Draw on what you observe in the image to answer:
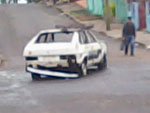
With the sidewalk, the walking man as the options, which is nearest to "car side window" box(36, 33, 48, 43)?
the walking man

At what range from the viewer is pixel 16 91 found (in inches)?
591

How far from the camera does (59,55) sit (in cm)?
1691

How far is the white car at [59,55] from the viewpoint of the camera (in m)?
16.9

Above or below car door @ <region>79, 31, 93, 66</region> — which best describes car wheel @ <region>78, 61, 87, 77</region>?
below

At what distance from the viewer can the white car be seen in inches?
666

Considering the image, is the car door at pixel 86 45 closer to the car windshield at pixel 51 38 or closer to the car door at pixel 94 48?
the car door at pixel 94 48

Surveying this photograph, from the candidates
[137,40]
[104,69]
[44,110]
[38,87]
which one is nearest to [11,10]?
[137,40]

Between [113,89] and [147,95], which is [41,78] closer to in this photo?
[113,89]

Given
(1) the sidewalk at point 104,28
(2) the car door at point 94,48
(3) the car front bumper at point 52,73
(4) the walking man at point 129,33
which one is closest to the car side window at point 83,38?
(2) the car door at point 94,48

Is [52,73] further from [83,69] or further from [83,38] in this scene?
[83,38]

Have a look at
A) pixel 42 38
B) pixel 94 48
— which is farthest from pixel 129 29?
pixel 42 38

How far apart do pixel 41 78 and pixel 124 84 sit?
372cm

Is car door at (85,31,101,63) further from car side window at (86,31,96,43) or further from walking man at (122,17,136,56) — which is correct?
walking man at (122,17,136,56)

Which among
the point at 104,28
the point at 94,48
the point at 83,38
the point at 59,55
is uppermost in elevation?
the point at 83,38
